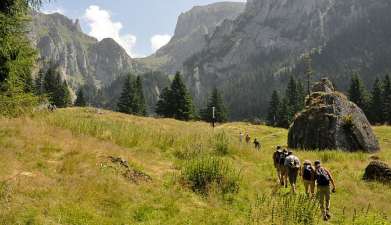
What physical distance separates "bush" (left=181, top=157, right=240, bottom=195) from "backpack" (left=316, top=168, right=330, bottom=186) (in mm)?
2781

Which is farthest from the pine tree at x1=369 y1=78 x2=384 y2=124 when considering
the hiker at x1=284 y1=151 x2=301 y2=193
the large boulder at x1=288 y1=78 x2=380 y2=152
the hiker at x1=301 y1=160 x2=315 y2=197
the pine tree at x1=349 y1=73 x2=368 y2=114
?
the hiker at x1=301 y1=160 x2=315 y2=197

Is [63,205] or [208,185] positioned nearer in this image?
[63,205]

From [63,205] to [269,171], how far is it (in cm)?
1149

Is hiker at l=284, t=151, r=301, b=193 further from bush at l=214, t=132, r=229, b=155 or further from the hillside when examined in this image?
bush at l=214, t=132, r=229, b=155

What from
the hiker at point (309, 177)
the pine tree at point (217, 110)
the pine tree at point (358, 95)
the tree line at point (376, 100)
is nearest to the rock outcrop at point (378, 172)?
the hiker at point (309, 177)

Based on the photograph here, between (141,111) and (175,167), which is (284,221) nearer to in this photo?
(175,167)

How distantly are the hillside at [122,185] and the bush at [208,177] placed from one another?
0.19 metres

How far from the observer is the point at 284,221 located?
1198 cm

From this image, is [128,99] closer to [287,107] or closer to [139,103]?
[139,103]

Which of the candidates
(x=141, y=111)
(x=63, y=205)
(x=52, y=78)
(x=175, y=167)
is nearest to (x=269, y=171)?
(x=175, y=167)

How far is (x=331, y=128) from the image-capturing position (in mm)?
32781

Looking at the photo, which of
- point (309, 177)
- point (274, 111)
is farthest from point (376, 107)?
point (309, 177)

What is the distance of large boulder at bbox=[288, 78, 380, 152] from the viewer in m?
A: 32.6

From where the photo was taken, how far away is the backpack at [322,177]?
14859 millimetres
